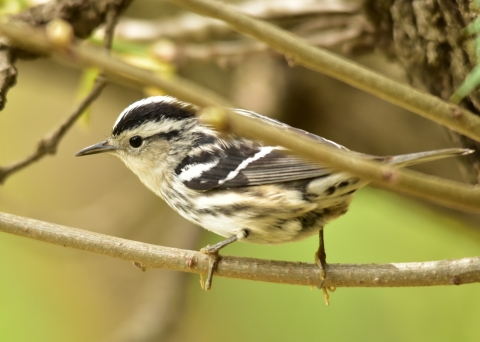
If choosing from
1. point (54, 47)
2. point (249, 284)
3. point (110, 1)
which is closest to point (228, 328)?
point (249, 284)

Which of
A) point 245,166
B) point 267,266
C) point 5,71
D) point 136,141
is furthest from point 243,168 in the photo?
point 5,71

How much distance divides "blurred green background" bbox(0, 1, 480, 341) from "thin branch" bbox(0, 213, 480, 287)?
1.24 meters

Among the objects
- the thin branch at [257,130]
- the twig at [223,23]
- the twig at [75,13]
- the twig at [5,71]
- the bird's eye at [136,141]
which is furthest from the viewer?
the twig at [223,23]

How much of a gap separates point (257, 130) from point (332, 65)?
386 millimetres

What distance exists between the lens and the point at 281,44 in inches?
53.0

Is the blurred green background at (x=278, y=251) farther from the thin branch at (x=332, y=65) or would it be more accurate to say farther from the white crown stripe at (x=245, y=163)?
the thin branch at (x=332, y=65)

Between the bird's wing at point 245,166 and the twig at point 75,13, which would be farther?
the twig at point 75,13

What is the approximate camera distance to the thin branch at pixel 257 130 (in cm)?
97

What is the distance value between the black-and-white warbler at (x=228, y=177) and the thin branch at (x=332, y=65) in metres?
0.26

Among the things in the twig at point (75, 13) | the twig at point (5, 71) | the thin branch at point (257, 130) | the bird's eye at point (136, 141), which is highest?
the thin branch at point (257, 130)

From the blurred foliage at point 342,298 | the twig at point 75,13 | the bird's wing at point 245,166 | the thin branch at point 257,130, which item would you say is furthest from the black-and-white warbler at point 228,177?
the blurred foliage at point 342,298

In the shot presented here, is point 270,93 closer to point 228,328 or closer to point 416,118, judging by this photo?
point 416,118

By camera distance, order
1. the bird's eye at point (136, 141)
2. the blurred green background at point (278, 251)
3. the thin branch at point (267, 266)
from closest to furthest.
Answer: the thin branch at point (267, 266) → the bird's eye at point (136, 141) → the blurred green background at point (278, 251)

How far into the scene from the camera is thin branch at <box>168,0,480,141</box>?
1.32 metres
